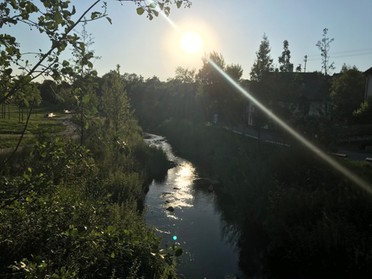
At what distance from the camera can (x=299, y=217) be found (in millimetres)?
13406

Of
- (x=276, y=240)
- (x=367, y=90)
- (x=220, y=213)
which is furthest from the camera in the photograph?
(x=367, y=90)

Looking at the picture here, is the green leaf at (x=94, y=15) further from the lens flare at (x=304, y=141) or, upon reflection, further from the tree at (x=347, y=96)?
the tree at (x=347, y=96)

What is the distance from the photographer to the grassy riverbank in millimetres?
11492

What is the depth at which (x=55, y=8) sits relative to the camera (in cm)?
309

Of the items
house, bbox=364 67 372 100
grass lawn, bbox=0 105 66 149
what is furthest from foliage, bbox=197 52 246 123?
Result: grass lawn, bbox=0 105 66 149

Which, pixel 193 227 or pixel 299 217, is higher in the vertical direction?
pixel 299 217

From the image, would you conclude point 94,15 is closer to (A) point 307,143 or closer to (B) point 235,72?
(A) point 307,143

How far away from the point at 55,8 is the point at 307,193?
12922 mm

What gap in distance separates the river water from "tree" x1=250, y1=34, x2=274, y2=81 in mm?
9754

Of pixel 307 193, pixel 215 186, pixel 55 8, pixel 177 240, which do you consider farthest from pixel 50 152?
pixel 215 186

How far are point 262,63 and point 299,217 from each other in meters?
17.2

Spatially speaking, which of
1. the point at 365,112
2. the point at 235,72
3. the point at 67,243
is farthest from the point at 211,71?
the point at 67,243

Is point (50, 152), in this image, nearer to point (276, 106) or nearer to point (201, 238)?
point (201, 238)

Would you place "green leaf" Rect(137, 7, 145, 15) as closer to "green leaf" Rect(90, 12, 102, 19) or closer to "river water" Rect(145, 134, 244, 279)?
"green leaf" Rect(90, 12, 102, 19)
